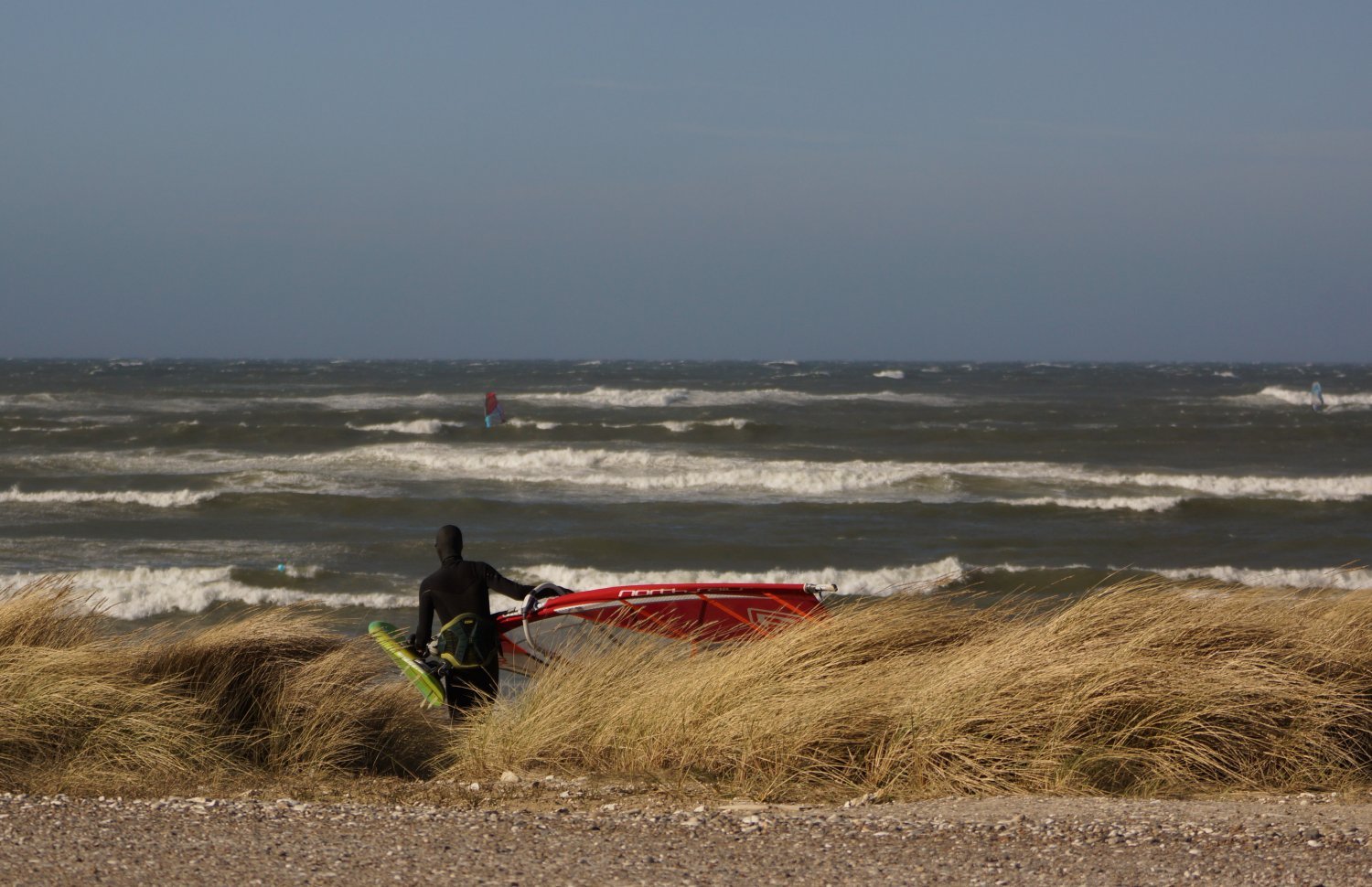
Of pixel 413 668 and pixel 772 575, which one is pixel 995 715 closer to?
pixel 413 668

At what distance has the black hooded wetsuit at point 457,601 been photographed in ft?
22.3

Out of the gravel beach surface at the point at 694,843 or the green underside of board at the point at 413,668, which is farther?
the green underside of board at the point at 413,668

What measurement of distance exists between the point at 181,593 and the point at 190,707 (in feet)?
25.5

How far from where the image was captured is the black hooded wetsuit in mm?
6805

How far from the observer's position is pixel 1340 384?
233 ft

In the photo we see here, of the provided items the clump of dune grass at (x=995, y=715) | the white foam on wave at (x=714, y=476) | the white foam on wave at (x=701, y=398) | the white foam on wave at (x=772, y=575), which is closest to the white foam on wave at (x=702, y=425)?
the white foam on wave at (x=714, y=476)

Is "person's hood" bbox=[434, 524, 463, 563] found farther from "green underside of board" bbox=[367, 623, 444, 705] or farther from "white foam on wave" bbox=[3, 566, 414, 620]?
"white foam on wave" bbox=[3, 566, 414, 620]

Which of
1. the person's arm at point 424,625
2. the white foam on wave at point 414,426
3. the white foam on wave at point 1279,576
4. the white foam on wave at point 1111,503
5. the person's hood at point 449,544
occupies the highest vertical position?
the person's hood at point 449,544

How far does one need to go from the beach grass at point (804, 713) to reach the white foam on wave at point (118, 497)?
13.8m

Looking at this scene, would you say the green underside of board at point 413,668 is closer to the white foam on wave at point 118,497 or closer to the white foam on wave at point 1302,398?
the white foam on wave at point 118,497

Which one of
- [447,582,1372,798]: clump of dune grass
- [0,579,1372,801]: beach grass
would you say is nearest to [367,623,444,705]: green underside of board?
[0,579,1372,801]: beach grass

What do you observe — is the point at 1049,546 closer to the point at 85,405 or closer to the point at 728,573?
the point at 728,573

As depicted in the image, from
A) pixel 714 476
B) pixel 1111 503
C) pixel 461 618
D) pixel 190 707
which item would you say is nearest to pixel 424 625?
pixel 461 618

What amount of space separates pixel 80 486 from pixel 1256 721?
20624mm
